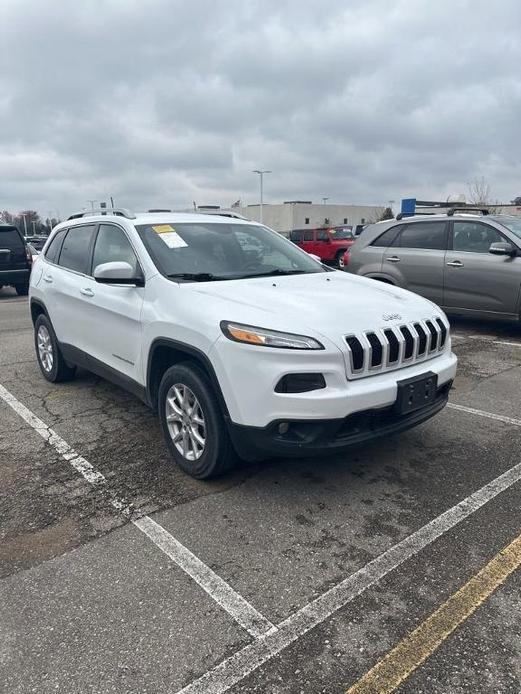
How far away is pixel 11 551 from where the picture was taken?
112 inches

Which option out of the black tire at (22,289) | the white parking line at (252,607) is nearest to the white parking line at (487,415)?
the white parking line at (252,607)

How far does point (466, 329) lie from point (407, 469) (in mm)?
5368

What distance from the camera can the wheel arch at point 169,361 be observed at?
318cm

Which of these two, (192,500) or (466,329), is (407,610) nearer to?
(192,500)

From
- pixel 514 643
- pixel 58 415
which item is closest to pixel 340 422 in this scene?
pixel 514 643

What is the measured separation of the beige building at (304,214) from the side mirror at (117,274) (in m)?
63.5

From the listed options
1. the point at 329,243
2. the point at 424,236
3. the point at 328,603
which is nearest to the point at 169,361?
the point at 328,603

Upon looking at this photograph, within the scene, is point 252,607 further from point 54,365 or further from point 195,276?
point 54,365

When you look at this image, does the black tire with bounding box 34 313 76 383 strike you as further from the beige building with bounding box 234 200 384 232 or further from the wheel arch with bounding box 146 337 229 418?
the beige building with bounding box 234 200 384 232

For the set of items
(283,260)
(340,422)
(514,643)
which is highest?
(283,260)

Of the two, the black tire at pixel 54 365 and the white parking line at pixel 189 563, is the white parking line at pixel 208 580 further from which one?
the black tire at pixel 54 365

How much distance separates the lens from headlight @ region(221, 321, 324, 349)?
2.94m

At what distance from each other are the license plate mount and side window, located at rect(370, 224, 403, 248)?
585 cm

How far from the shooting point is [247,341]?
3004mm
